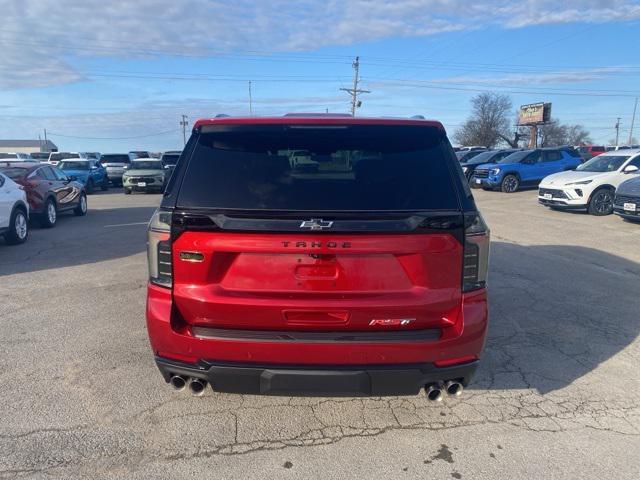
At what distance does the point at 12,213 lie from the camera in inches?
374

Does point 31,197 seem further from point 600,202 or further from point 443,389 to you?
point 600,202

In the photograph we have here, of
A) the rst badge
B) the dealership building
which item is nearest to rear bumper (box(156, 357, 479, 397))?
the rst badge

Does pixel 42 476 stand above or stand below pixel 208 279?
below

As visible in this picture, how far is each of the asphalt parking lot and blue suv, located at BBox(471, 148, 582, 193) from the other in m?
16.1

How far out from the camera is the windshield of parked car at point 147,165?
24103mm

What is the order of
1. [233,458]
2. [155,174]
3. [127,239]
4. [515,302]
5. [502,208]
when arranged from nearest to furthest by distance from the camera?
1. [233,458]
2. [515,302]
3. [127,239]
4. [502,208]
5. [155,174]

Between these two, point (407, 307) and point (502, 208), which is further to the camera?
point (502, 208)

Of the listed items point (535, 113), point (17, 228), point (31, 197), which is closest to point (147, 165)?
point (31, 197)

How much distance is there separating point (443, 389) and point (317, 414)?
92cm

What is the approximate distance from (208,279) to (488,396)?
230cm

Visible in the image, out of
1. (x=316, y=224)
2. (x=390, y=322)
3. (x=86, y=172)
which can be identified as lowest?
(x=86, y=172)

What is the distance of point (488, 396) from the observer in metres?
3.76

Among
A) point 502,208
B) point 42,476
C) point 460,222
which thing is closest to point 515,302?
point 460,222

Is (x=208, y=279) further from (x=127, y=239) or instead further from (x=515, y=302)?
(x=127, y=239)
